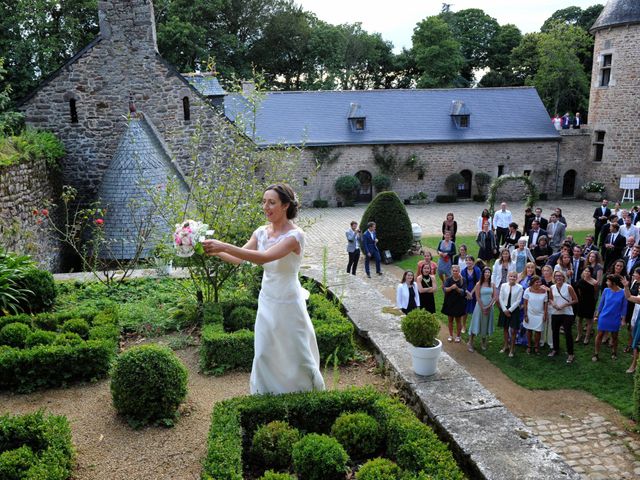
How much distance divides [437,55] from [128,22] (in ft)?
98.6

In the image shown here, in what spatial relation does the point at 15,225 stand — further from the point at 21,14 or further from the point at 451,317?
the point at 21,14

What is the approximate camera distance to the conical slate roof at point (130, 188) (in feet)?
38.8

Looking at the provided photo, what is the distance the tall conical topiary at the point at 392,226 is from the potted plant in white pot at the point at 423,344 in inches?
395

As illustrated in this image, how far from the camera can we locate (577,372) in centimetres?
820

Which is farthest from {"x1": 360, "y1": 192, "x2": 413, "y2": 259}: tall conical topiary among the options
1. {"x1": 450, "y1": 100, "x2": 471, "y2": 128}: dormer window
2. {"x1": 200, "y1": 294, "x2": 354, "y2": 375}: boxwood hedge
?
{"x1": 450, "y1": 100, "x2": 471, "y2": 128}: dormer window

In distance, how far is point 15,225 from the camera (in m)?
10.1

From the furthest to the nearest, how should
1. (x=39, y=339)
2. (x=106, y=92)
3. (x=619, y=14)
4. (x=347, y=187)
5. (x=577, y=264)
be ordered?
(x=347, y=187) → (x=619, y=14) → (x=106, y=92) → (x=577, y=264) → (x=39, y=339)

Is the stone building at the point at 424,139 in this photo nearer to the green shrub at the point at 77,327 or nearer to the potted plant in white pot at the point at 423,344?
the green shrub at the point at 77,327

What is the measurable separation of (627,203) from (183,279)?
23.5 m

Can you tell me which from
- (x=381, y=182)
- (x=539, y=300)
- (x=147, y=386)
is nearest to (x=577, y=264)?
(x=539, y=300)

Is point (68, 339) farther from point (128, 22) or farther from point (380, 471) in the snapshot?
point (128, 22)

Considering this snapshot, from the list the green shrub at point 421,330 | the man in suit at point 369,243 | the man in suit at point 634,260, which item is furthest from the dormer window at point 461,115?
the green shrub at point 421,330

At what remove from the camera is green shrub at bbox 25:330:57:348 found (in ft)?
19.6

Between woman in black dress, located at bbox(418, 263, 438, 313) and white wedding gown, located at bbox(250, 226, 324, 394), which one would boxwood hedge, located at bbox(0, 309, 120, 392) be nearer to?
white wedding gown, located at bbox(250, 226, 324, 394)
